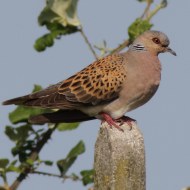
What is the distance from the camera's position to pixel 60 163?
19.7 ft

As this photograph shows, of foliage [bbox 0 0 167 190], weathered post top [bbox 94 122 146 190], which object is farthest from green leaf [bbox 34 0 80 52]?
weathered post top [bbox 94 122 146 190]

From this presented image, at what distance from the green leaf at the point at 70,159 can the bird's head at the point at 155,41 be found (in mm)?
1452

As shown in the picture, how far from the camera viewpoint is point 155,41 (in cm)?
711

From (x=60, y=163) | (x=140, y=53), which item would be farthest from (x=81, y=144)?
(x=140, y=53)

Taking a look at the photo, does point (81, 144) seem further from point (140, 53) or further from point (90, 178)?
point (140, 53)

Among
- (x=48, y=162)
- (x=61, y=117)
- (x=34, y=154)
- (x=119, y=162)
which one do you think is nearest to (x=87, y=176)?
Result: (x=48, y=162)

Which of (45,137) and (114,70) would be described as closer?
(45,137)

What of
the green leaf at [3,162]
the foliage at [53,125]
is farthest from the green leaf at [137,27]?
the green leaf at [3,162]

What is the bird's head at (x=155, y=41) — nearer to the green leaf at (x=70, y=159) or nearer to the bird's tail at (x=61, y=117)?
the bird's tail at (x=61, y=117)

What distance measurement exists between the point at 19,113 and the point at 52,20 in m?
0.78

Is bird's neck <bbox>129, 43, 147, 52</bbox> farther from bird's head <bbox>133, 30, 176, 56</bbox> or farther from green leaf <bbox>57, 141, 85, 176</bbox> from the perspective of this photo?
green leaf <bbox>57, 141, 85, 176</bbox>

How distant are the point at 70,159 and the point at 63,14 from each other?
43.1 inches

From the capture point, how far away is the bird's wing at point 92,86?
22.2 feet

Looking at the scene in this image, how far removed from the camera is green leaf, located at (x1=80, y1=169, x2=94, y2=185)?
5859 millimetres
